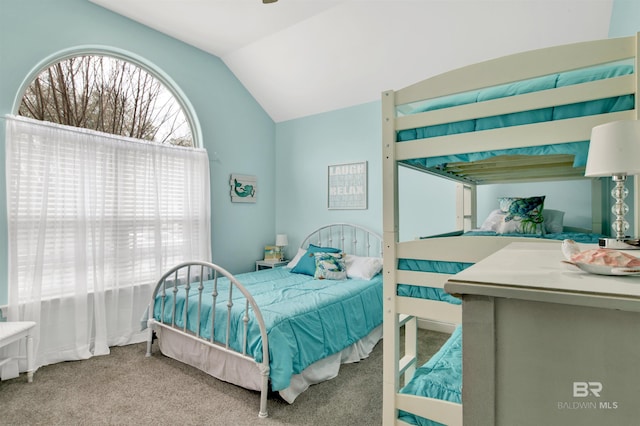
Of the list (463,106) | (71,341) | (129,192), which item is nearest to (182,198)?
(129,192)

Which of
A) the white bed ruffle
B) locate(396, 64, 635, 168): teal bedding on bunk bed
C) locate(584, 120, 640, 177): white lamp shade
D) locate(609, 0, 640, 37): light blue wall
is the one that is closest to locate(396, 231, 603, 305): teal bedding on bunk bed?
locate(396, 64, 635, 168): teal bedding on bunk bed

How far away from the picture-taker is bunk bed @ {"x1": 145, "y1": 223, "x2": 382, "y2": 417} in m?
2.14

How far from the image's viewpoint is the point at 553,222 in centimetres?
266

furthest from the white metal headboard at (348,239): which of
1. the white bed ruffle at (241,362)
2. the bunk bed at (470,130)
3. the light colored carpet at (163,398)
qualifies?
the bunk bed at (470,130)

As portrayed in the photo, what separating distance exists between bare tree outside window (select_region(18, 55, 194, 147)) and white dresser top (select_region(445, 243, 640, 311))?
366 cm

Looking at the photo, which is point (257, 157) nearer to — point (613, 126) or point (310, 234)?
point (310, 234)

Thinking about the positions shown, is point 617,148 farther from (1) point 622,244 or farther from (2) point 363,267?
(2) point 363,267

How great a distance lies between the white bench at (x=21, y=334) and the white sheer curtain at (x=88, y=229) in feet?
0.74

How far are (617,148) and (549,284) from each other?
71 centimetres

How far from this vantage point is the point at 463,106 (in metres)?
1.34

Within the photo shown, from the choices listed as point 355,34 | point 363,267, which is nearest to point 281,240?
point 363,267

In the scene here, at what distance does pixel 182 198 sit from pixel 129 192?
21.9 inches

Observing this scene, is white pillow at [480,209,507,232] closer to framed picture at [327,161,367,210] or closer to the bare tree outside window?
framed picture at [327,161,367,210]

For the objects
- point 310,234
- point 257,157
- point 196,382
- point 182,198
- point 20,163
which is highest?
point 257,157
